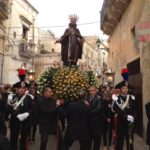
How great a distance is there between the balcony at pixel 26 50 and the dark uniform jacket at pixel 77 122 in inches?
942

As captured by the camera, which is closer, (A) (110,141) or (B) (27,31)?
(A) (110,141)

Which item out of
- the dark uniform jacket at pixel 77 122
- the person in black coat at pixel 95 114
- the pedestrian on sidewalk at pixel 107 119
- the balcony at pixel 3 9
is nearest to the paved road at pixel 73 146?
the pedestrian on sidewalk at pixel 107 119

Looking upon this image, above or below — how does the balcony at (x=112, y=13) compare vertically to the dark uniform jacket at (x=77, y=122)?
above

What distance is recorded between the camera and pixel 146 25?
706 cm

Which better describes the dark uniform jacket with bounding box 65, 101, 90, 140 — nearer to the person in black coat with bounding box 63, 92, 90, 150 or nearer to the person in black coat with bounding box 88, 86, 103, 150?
the person in black coat with bounding box 63, 92, 90, 150

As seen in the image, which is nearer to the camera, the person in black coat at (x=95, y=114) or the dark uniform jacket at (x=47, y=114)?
the dark uniform jacket at (x=47, y=114)

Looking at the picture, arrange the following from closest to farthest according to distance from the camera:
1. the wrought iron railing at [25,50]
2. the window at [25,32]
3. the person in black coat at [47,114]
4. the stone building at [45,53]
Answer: the person in black coat at [47,114]
the wrought iron railing at [25,50]
the window at [25,32]
the stone building at [45,53]

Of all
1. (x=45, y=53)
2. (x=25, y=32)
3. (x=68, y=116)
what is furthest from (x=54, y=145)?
(x=45, y=53)

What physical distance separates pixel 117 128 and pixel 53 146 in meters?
2.42

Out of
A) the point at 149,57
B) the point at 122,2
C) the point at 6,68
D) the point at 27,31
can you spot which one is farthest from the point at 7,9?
the point at 149,57

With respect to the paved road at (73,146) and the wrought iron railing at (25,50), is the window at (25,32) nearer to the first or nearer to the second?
the wrought iron railing at (25,50)

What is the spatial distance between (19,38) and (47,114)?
2408cm

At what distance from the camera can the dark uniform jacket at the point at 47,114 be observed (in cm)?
752

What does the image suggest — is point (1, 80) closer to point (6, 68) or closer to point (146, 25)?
point (6, 68)
